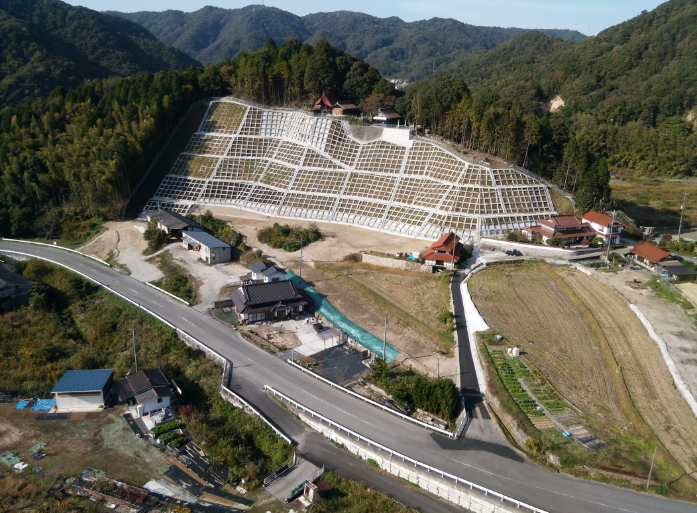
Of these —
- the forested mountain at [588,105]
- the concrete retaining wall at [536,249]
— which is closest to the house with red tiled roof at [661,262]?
the concrete retaining wall at [536,249]

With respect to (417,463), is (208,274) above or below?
below

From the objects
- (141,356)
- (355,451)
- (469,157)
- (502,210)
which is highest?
(469,157)

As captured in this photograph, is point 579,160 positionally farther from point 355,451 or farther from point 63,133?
point 63,133

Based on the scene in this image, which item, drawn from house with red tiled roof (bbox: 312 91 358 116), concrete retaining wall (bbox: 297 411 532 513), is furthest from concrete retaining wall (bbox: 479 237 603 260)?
concrete retaining wall (bbox: 297 411 532 513)

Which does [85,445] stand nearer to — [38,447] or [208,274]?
[38,447]

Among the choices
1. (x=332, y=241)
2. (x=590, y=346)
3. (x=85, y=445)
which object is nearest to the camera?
(x=85, y=445)

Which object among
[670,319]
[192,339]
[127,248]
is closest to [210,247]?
[127,248]

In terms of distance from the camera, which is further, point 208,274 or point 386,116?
point 386,116

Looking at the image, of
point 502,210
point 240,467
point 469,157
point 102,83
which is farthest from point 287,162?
point 240,467
